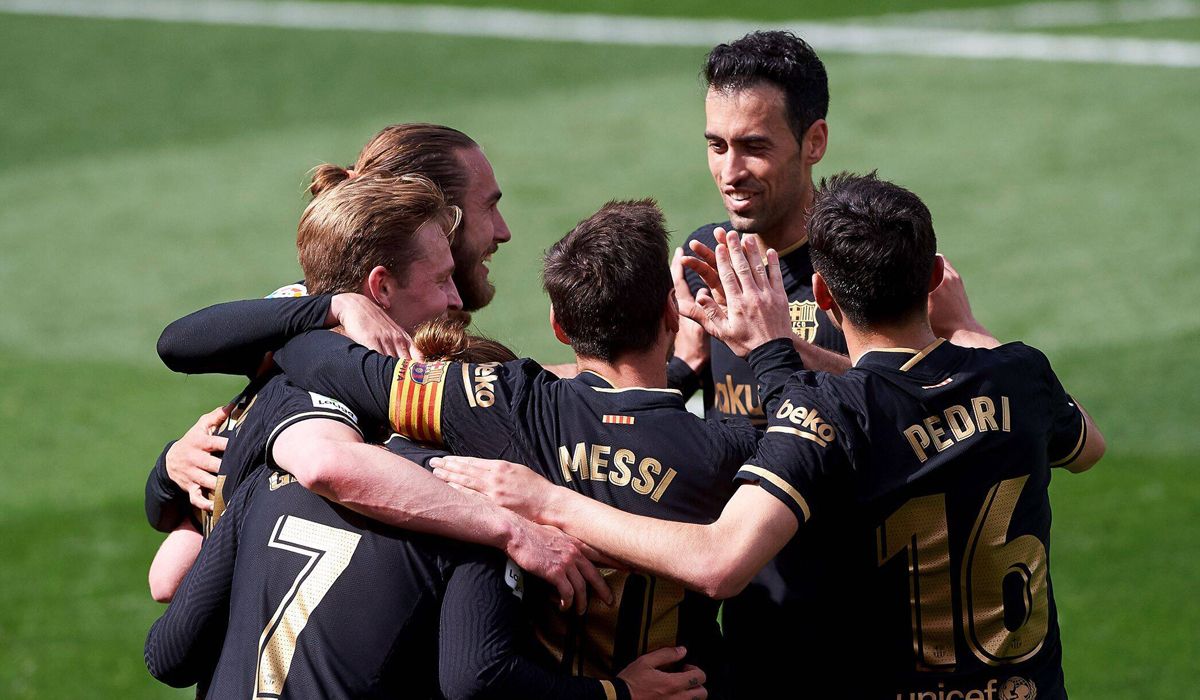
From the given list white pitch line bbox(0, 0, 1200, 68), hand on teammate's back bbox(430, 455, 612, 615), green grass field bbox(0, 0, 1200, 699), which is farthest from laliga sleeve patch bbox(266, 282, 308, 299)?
white pitch line bbox(0, 0, 1200, 68)

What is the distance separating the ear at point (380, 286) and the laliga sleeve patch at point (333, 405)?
0.45m

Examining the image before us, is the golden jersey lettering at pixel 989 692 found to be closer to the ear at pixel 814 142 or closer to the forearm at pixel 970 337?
the forearm at pixel 970 337

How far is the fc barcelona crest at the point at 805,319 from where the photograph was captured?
15.8 feet

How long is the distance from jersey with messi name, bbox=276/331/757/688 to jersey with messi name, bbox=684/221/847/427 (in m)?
1.26

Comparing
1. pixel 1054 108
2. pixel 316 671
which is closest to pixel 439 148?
pixel 316 671

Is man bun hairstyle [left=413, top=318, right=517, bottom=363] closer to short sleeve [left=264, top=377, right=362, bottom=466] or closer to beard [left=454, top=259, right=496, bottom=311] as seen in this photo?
short sleeve [left=264, top=377, right=362, bottom=466]

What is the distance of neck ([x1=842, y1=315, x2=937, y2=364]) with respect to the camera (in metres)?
3.62

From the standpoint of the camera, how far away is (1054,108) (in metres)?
16.3

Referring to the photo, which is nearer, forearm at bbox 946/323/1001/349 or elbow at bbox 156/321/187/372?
elbow at bbox 156/321/187/372

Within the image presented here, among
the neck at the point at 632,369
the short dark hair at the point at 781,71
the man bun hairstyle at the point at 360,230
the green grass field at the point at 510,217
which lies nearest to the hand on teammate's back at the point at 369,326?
the man bun hairstyle at the point at 360,230

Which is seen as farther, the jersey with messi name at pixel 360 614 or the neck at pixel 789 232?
the neck at pixel 789 232

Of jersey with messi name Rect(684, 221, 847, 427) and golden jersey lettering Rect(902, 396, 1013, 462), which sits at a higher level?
jersey with messi name Rect(684, 221, 847, 427)

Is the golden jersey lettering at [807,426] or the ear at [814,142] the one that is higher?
the ear at [814,142]

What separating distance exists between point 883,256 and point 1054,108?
13.7 meters
